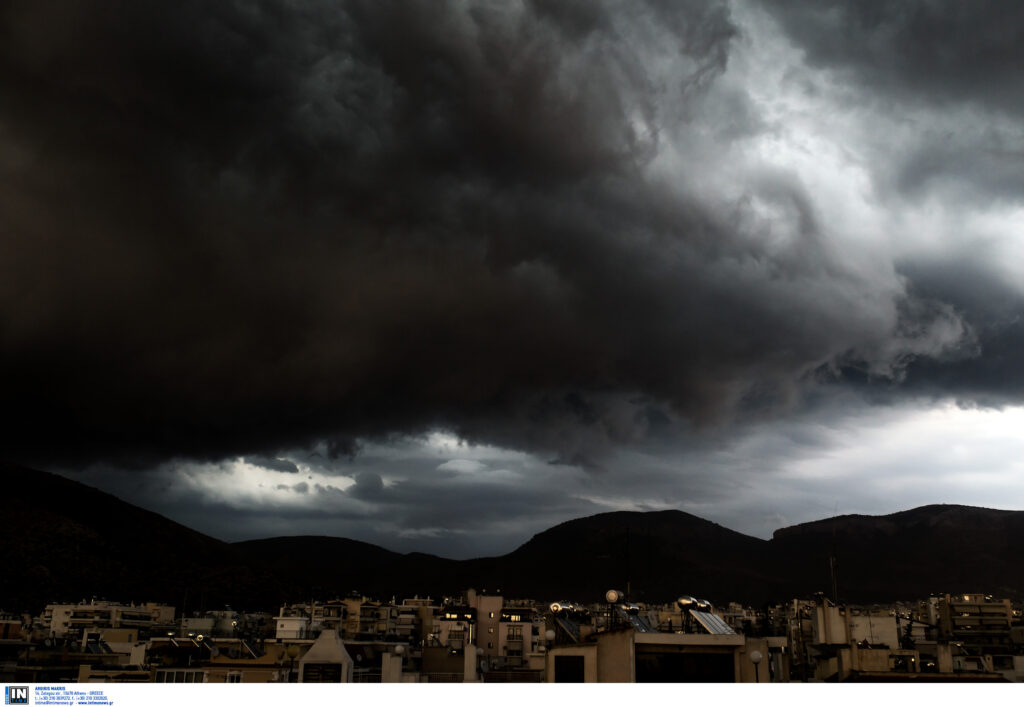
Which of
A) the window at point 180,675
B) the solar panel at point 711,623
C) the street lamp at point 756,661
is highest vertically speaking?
the solar panel at point 711,623

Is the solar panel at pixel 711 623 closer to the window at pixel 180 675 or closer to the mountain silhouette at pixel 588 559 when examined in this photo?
the window at pixel 180 675

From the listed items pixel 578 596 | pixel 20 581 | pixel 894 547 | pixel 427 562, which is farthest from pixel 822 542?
pixel 20 581

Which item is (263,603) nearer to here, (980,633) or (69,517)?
(69,517)

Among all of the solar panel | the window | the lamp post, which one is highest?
the solar panel

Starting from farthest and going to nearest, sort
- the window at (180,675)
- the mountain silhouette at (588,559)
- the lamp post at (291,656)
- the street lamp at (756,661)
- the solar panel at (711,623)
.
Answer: the mountain silhouette at (588,559), the lamp post at (291,656), the window at (180,675), the solar panel at (711,623), the street lamp at (756,661)

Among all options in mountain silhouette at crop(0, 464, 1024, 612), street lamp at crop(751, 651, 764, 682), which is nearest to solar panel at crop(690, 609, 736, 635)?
street lamp at crop(751, 651, 764, 682)

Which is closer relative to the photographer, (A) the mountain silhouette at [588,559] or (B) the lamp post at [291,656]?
(B) the lamp post at [291,656]

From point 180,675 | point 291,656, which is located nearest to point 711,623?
point 180,675

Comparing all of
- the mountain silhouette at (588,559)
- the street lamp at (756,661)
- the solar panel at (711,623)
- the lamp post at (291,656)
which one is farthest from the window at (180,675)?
the mountain silhouette at (588,559)

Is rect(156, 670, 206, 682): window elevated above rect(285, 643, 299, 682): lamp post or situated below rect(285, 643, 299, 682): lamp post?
below

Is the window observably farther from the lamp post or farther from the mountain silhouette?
the mountain silhouette

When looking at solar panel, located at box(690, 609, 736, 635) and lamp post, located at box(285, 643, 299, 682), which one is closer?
solar panel, located at box(690, 609, 736, 635)
